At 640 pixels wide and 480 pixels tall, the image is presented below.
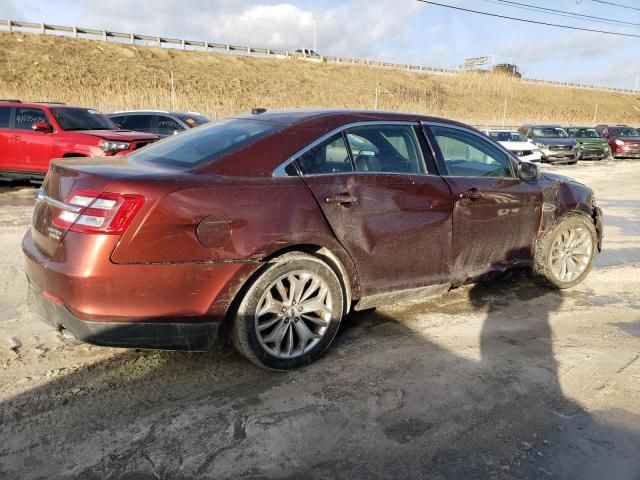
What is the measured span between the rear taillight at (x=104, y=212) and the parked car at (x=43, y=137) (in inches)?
289

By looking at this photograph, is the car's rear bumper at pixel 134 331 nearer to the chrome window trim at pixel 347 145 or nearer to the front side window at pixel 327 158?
the chrome window trim at pixel 347 145

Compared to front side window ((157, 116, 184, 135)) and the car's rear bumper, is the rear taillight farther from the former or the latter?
front side window ((157, 116, 184, 135))

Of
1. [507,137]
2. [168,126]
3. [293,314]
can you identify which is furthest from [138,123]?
[507,137]

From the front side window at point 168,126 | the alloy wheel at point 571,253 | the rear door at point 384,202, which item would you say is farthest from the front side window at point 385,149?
the front side window at point 168,126

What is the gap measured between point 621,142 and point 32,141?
2538 cm

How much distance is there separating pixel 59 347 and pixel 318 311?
1.80 m

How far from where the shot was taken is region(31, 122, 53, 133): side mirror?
10.1m

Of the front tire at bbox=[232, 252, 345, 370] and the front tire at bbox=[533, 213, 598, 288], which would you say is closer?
the front tire at bbox=[232, 252, 345, 370]

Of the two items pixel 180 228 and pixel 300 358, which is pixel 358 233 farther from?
pixel 180 228

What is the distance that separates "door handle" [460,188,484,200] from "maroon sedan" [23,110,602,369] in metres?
0.01

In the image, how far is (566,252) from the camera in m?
5.18

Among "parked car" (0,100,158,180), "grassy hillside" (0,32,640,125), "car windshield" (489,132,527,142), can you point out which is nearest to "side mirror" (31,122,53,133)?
"parked car" (0,100,158,180)

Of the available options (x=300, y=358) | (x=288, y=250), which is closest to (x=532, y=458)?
(x=300, y=358)

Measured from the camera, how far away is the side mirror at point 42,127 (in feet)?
33.0
